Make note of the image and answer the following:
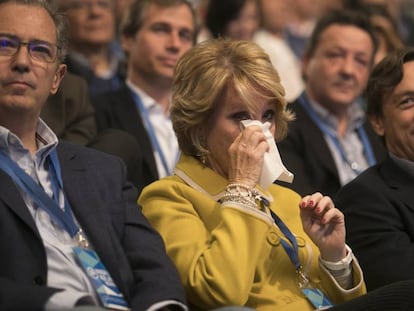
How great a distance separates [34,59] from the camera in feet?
10.8

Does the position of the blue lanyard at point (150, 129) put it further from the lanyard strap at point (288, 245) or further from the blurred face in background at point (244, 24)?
A: the blurred face in background at point (244, 24)

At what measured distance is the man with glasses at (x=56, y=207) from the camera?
119 inches

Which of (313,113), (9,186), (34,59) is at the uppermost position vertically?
(34,59)

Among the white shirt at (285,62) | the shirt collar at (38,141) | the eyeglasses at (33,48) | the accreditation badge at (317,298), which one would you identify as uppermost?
the eyeglasses at (33,48)

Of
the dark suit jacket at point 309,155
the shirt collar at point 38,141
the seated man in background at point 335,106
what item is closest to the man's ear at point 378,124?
the dark suit jacket at point 309,155

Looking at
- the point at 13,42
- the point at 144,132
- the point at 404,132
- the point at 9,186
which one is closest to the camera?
the point at 9,186

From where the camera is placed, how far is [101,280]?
10.1 ft

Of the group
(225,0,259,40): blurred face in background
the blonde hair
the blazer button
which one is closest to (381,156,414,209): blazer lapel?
the blonde hair

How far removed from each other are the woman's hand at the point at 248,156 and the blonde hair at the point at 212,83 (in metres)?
0.13

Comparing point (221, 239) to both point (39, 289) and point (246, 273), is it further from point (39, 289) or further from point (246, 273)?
point (39, 289)

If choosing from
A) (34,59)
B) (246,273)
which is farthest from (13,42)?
(246,273)

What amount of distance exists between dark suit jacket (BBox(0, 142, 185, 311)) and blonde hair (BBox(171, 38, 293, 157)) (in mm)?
283

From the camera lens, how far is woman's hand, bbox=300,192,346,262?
3338 mm

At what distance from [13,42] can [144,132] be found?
1601 millimetres
